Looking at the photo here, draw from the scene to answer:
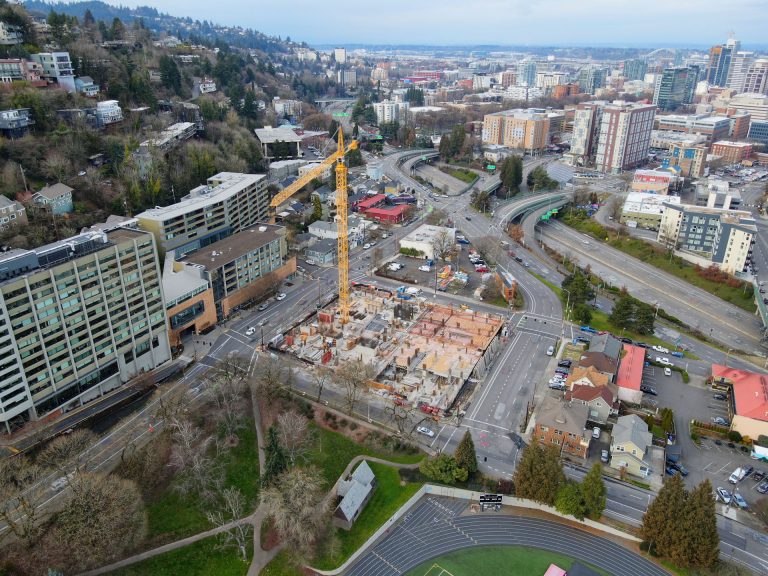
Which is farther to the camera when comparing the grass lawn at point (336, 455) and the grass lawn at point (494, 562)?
the grass lawn at point (336, 455)

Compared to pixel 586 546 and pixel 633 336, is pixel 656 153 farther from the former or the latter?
pixel 586 546

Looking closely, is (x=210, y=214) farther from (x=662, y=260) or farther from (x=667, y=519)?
(x=662, y=260)

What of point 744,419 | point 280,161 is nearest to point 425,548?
point 744,419

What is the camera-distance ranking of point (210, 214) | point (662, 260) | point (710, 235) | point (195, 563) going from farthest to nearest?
point (662, 260)
point (710, 235)
point (210, 214)
point (195, 563)

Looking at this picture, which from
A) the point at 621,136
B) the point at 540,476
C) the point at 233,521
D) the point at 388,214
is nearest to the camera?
the point at 540,476

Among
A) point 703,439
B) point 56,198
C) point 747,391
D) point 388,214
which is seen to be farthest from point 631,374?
point 56,198

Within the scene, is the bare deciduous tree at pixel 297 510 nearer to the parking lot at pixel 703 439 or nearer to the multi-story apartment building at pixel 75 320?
the multi-story apartment building at pixel 75 320

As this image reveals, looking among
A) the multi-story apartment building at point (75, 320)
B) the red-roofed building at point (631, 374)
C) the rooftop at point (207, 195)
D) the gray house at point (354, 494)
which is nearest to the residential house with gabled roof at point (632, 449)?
the red-roofed building at point (631, 374)
